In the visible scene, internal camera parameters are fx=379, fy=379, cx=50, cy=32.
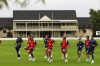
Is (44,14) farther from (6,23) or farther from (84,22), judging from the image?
(84,22)

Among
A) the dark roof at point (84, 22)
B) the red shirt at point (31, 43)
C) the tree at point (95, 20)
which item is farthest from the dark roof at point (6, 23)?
the red shirt at point (31, 43)

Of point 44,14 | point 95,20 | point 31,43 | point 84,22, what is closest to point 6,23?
point 44,14

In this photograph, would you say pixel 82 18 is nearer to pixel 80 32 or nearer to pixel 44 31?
pixel 80 32

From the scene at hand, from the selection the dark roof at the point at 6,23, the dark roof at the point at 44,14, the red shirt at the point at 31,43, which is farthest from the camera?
the dark roof at the point at 44,14

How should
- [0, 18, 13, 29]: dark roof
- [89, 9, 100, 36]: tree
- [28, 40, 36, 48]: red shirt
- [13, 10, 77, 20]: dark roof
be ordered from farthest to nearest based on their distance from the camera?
[89, 9, 100, 36]: tree, [13, 10, 77, 20]: dark roof, [0, 18, 13, 29]: dark roof, [28, 40, 36, 48]: red shirt

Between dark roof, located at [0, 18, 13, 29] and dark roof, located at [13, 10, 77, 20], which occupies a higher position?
dark roof, located at [13, 10, 77, 20]

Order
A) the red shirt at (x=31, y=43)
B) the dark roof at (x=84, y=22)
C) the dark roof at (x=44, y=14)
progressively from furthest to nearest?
the dark roof at (x=84, y=22)
the dark roof at (x=44, y=14)
the red shirt at (x=31, y=43)

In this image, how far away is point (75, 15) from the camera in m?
116

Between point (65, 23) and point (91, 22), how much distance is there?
37.9 feet

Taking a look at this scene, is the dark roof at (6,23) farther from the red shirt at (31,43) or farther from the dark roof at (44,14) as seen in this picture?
the red shirt at (31,43)

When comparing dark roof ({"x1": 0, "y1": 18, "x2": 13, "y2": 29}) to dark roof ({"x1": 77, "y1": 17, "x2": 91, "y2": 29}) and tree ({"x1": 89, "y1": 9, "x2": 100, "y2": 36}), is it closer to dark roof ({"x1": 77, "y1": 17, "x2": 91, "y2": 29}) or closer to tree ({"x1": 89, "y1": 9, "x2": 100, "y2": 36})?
dark roof ({"x1": 77, "y1": 17, "x2": 91, "y2": 29})

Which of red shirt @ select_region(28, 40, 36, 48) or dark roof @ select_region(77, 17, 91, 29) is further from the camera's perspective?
dark roof @ select_region(77, 17, 91, 29)

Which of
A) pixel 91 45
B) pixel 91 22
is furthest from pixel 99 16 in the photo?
pixel 91 45

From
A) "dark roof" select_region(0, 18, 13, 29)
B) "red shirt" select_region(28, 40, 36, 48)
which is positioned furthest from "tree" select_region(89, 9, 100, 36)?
"red shirt" select_region(28, 40, 36, 48)
